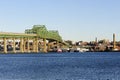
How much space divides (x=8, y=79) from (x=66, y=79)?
24.4 feet

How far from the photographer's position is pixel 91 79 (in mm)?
67500

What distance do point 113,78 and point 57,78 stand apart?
24.5ft

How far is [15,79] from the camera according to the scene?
67250 millimetres

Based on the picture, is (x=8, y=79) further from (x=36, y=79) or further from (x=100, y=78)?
(x=100, y=78)

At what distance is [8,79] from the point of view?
220 ft

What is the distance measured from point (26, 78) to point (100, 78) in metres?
9.77

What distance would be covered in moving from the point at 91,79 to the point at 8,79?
10.7 meters

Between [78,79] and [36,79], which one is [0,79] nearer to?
[36,79]

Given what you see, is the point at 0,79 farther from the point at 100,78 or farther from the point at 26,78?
the point at 100,78

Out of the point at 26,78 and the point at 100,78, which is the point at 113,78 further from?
the point at 26,78

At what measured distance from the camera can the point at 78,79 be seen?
221ft

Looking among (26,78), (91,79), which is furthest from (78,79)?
(26,78)

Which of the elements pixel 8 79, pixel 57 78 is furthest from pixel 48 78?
pixel 8 79

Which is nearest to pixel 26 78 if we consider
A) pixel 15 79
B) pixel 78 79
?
pixel 15 79
